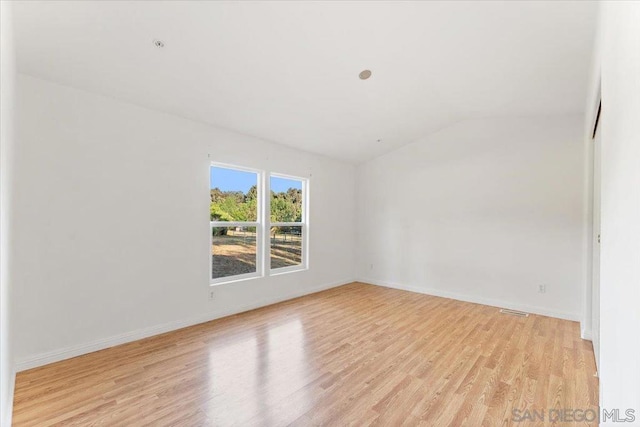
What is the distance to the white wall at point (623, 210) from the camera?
3.13 feet

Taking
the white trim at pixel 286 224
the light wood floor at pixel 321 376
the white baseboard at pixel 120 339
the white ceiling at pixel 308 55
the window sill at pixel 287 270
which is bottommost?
the light wood floor at pixel 321 376

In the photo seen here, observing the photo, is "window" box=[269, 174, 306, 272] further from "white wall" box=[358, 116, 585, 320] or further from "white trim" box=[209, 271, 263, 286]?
"white wall" box=[358, 116, 585, 320]

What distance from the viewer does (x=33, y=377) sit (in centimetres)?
255

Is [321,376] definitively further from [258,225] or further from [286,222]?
[286,222]

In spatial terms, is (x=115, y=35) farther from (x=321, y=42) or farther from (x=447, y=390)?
(x=447, y=390)

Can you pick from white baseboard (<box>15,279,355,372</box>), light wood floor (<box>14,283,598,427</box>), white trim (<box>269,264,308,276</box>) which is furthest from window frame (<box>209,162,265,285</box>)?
light wood floor (<box>14,283,598,427</box>)

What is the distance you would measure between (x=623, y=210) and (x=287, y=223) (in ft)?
14.6

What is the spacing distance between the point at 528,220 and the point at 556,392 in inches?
109

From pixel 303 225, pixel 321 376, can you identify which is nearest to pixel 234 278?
pixel 303 225

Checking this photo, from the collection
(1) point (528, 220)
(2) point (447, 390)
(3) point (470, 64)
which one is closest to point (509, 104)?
(3) point (470, 64)

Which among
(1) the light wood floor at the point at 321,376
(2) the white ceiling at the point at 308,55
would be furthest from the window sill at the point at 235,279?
(2) the white ceiling at the point at 308,55

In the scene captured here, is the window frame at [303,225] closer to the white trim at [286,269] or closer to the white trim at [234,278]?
the white trim at [286,269]

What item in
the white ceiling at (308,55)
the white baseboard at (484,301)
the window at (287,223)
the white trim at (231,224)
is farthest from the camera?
the window at (287,223)

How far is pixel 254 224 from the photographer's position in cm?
467
